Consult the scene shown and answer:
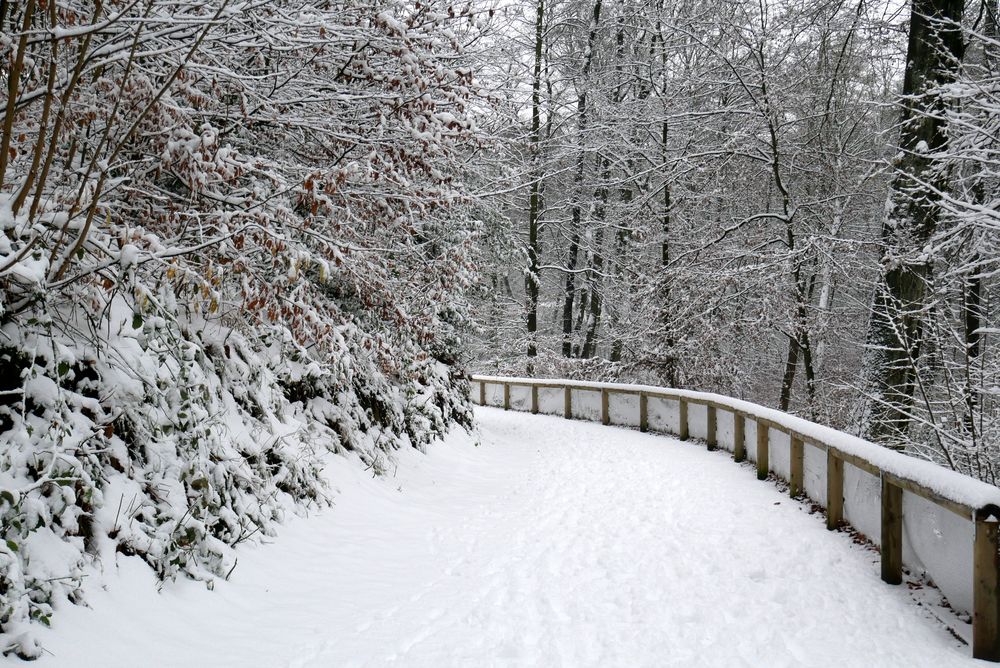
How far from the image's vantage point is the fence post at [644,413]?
1556 centimetres

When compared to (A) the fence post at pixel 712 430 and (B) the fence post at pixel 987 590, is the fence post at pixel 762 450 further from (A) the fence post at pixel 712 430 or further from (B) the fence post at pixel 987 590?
(B) the fence post at pixel 987 590

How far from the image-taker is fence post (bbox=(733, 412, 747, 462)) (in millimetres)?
10711

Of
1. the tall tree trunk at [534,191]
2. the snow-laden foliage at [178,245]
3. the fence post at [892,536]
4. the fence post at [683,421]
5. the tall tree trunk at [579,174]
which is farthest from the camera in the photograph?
the tall tree trunk at [579,174]

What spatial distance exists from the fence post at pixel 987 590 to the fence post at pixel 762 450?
5.31 meters

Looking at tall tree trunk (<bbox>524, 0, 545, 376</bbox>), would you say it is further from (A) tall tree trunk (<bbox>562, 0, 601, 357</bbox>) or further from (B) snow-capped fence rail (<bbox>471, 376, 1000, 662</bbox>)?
(B) snow-capped fence rail (<bbox>471, 376, 1000, 662</bbox>)

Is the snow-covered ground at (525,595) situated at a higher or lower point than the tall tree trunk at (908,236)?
lower

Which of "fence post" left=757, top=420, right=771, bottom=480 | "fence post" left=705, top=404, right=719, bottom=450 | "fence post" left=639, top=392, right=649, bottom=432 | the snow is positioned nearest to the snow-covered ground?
"fence post" left=757, top=420, right=771, bottom=480

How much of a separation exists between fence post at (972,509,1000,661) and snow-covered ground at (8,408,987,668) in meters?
0.17

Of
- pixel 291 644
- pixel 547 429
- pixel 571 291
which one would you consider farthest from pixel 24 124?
pixel 571 291

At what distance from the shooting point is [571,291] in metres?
27.0

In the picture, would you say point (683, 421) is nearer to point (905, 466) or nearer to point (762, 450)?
point (762, 450)

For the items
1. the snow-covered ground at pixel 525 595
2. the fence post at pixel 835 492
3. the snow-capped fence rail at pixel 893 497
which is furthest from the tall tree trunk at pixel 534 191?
the fence post at pixel 835 492

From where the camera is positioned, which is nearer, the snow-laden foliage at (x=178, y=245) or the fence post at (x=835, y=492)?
the snow-laden foliage at (x=178, y=245)

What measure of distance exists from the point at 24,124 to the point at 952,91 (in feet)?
24.6
